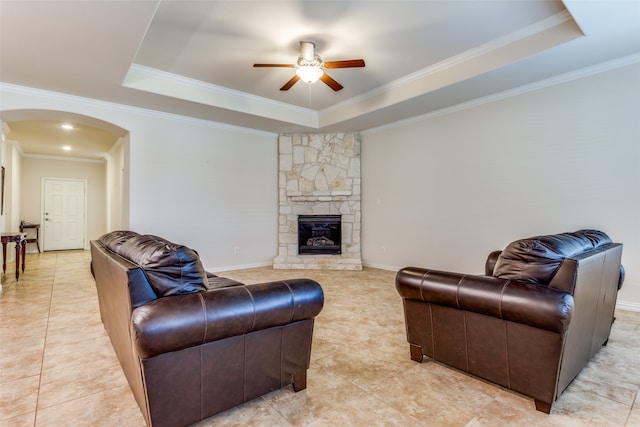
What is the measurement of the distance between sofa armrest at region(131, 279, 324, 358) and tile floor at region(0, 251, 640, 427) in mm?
498

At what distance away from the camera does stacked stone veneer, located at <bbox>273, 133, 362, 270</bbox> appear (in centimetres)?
609

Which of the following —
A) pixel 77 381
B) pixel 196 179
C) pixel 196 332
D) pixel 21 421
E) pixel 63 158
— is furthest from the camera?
pixel 63 158

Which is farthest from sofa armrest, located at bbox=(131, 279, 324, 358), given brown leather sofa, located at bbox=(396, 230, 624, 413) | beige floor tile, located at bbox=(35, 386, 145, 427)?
brown leather sofa, located at bbox=(396, 230, 624, 413)

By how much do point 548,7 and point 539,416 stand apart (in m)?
3.16

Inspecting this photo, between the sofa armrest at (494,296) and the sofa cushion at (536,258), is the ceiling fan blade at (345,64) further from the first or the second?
the sofa cushion at (536,258)

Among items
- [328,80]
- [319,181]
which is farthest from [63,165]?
[328,80]

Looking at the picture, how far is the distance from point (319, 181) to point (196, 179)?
2136 mm

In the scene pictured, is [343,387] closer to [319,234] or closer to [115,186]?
[319,234]

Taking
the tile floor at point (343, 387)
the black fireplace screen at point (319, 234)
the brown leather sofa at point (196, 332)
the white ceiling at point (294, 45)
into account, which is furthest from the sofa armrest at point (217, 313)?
the black fireplace screen at point (319, 234)

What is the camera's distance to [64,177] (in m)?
8.75

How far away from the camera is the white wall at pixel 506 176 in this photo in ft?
11.2

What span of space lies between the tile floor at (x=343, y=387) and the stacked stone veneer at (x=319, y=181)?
303 centimetres

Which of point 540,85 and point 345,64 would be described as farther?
point 540,85

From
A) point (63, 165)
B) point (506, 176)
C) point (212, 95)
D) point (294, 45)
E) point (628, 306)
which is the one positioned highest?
point (294, 45)
